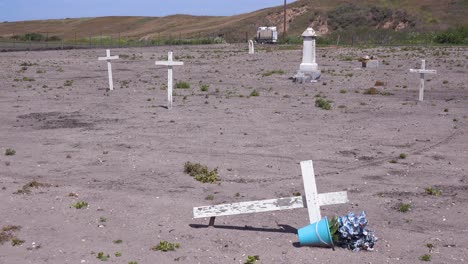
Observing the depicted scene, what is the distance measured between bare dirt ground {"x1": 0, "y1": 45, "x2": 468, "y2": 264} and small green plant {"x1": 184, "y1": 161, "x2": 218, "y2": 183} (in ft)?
0.43

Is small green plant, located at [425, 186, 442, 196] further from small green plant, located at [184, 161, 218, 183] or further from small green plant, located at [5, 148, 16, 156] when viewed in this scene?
small green plant, located at [5, 148, 16, 156]

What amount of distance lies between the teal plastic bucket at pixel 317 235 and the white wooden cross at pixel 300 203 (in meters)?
0.22

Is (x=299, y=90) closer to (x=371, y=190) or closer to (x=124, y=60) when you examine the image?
(x=371, y=190)

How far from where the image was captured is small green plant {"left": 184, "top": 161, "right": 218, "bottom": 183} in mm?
9156

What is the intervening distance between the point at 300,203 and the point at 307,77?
55.3 ft

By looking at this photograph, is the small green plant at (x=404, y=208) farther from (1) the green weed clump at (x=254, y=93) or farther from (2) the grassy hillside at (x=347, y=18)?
(2) the grassy hillside at (x=347, y=18)

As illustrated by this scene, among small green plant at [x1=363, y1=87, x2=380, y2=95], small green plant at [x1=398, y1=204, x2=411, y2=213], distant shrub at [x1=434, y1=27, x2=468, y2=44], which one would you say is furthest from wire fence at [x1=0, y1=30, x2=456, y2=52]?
small green plant at [x1=398, y1=204, x2=411, y2=213]

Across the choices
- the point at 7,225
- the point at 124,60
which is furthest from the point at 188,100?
the point at 124,60

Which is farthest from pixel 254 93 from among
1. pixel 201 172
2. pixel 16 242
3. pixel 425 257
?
pixel 425 257

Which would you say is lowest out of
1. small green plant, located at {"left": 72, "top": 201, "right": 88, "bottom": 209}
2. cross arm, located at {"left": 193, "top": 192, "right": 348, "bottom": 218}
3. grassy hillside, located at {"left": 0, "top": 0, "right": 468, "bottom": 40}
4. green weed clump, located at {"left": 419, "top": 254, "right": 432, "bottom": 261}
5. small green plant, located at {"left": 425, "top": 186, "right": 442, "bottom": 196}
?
green weed clump, located at {"left": 419, "top": 254, "right": 432, "bottom": 261}

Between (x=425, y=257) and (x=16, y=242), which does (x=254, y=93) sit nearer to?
(x=16, y=242)

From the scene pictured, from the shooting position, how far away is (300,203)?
22.3 feet

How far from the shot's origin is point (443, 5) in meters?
89.9

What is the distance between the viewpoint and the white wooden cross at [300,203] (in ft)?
21.8
